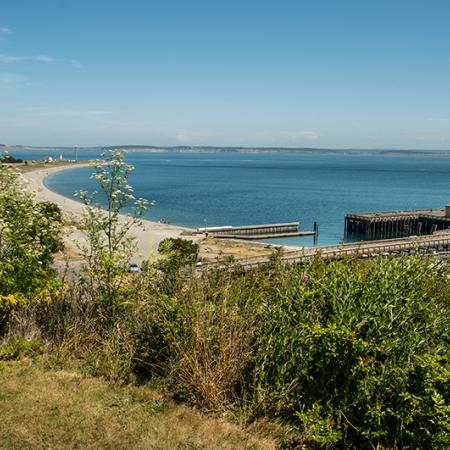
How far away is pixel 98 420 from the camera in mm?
6168

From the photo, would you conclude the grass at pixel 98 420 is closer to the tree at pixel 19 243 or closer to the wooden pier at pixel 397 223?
the tree at pixel 19 243

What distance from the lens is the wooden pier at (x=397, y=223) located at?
2756 inches

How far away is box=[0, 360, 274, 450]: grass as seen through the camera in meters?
5.68

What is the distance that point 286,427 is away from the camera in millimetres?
5938

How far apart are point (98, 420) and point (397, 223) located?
7251 centimetres

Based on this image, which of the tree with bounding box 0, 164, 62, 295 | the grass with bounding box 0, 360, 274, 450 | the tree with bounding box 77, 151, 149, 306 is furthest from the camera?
the tree with bounding box 77, 151, 149, 306

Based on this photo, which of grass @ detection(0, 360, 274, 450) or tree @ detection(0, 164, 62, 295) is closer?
grass @ detection(0, 360, 274, 450)

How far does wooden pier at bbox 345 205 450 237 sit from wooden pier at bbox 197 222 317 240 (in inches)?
327

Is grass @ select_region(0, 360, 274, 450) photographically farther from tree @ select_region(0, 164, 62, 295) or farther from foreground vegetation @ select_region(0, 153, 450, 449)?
tree @ select_region(0, 164, 62, 295)

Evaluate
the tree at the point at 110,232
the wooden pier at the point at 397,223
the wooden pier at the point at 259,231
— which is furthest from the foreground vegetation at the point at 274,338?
the wooden pier at the point at 397,223

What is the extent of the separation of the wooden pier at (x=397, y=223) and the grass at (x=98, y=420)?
66.0 metres

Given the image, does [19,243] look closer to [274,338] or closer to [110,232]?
[110,232]

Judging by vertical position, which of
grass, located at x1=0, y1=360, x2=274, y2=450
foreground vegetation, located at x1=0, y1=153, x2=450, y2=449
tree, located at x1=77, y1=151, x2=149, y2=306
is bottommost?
grass, located at x1=0, y1=360, x2=274, y2=450

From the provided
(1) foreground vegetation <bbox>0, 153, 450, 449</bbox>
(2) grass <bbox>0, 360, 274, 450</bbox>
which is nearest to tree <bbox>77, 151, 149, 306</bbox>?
(1) foreground vegetation <bbox>0, 153, 450, 449</bbox>
